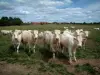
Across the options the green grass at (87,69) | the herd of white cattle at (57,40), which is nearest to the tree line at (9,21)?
the herd of white cattle at (57,40)

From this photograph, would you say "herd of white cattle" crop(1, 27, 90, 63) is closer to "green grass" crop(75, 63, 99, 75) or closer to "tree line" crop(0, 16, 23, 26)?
"green grass" crop(75, 63, 99, 75)

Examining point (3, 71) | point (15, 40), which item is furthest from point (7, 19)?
point (3, 71)

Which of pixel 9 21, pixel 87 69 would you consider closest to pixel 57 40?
pixel 87 69

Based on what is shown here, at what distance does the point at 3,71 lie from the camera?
8688 mm

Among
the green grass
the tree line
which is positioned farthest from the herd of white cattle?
the tree line

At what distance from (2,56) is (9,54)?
0.60 metres

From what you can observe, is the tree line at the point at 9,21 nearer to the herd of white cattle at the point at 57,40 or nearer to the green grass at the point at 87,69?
the herd of white cattle at the point at 57,40

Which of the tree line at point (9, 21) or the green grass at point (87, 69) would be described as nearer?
the green grass at point (87, 69)

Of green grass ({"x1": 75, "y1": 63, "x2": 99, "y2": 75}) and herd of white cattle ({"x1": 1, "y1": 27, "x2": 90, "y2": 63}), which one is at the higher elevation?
herd of white cattle ({"x1": 1, "y1": 27, "x2": 90, "y2": 63})

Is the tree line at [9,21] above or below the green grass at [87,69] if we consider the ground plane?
above

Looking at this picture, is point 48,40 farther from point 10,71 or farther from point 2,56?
point 10,71

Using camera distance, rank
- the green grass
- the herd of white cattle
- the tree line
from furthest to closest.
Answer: the tree line → the herd of white cattle → the green grass

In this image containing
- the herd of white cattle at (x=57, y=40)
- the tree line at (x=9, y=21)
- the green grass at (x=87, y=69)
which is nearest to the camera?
the green grass at (x=87, y=69)

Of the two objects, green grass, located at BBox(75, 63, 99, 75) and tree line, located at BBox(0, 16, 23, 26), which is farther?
tree line, located at BBox(0, 16, 23, 26)
